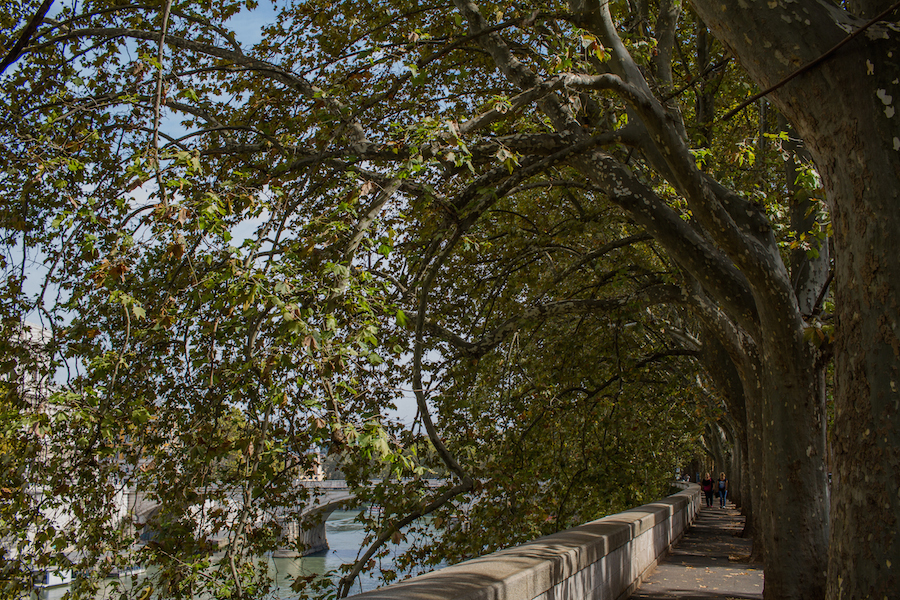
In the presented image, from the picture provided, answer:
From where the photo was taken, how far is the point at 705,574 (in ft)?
29.8

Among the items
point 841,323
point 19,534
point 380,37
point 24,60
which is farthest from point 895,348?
point 24,60

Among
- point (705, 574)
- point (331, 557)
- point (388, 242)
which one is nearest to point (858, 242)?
point (388, 242)

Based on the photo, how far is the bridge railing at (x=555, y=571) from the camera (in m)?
3.22

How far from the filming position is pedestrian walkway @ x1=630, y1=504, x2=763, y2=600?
7.44 metres

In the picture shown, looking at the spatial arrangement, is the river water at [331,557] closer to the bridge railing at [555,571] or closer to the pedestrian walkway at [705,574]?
the pedestrian walkway at [705,574]

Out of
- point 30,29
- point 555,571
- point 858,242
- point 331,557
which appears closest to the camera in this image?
point 30,29

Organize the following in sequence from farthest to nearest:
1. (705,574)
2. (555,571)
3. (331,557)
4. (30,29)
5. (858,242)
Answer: (331,557) → (705,574) → (555,571) → (858,242) → (30,29)

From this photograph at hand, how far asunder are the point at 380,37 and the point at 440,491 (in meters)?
5.96

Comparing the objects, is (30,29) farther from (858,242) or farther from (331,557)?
(331,557)

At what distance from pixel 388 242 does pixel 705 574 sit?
745cm

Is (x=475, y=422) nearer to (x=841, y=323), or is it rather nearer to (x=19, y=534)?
(x=19, y=534)

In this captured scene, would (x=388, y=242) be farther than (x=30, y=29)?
Yes

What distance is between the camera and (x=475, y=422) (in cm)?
980

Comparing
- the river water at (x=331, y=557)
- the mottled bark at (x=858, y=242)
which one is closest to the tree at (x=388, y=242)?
the mottled bark at (x=858, y=242)
